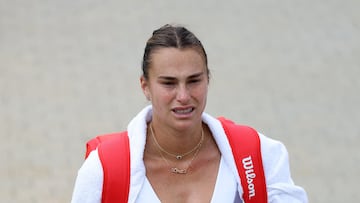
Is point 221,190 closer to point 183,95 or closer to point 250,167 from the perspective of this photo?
point 250,167

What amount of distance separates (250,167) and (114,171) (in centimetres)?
50

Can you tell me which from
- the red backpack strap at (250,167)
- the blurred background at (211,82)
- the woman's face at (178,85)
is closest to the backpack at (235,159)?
the red backpack strap at (250,167)

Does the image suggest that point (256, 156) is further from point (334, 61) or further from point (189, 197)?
point (334, 61)

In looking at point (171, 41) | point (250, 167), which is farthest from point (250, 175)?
point (171, 41)

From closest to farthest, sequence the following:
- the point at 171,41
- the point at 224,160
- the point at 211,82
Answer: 1. the point at 171,41
2. the point at 224,160
3. the point at 211,82

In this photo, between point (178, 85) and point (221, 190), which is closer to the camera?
point (178, 85)

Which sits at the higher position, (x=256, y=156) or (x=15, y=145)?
(x=256, y=156)

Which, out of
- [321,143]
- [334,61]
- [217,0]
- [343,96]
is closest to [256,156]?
[321,143]

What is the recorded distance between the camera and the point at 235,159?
3.32 metres

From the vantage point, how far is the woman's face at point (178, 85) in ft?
10.4

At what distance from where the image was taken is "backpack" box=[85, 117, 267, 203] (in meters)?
3.14

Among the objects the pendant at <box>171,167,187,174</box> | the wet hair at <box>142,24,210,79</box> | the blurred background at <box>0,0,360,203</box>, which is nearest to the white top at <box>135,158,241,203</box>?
the pendant at <box>171,167,187,174</box>

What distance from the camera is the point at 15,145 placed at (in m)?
7.46

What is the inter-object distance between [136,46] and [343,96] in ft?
8.50
